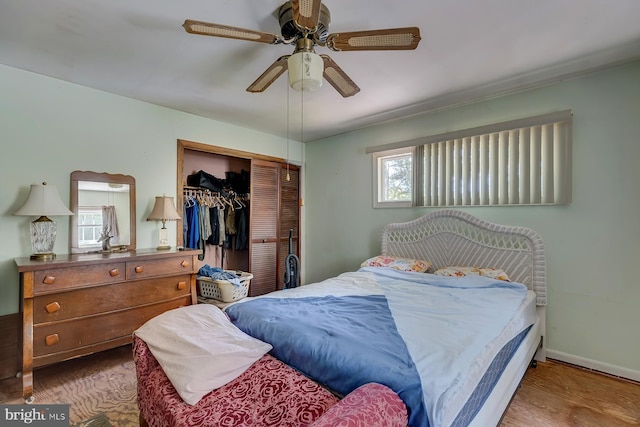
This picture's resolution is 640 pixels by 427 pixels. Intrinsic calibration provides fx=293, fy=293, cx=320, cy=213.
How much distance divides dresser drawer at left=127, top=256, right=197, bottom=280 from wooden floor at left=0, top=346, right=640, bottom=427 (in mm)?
783

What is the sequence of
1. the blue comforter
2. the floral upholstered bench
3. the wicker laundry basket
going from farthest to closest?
the wicker laundry basket → the blue comforter → the floral upholstered bench

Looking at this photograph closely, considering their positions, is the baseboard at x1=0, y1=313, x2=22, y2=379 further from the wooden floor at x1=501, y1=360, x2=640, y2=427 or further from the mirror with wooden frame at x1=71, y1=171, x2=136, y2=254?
the wooden floor at x1=501, y1=360, x2=640, y2=427

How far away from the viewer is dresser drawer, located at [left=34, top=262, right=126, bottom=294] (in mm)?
2074

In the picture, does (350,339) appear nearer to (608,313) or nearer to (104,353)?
(608,313)

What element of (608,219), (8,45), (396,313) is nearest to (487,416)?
(396,313)

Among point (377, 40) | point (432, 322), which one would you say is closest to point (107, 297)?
point (432, 322)

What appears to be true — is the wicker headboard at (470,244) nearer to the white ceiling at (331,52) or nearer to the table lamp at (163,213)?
the white ceiling at (331,52)

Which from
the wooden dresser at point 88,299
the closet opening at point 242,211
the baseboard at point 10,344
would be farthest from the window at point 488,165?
the baseboard at point 10,344

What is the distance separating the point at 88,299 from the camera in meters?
2.29

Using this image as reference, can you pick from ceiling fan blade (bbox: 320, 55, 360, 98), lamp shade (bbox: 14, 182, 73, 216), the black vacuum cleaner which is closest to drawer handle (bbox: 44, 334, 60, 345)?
lamp shade (bbox: 14, 182, 73, 216)

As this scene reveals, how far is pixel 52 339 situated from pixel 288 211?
300 cm

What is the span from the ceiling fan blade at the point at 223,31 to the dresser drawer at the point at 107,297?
2.09 m

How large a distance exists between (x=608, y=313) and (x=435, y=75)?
94.7 inches

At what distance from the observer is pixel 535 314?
2.49 meters
